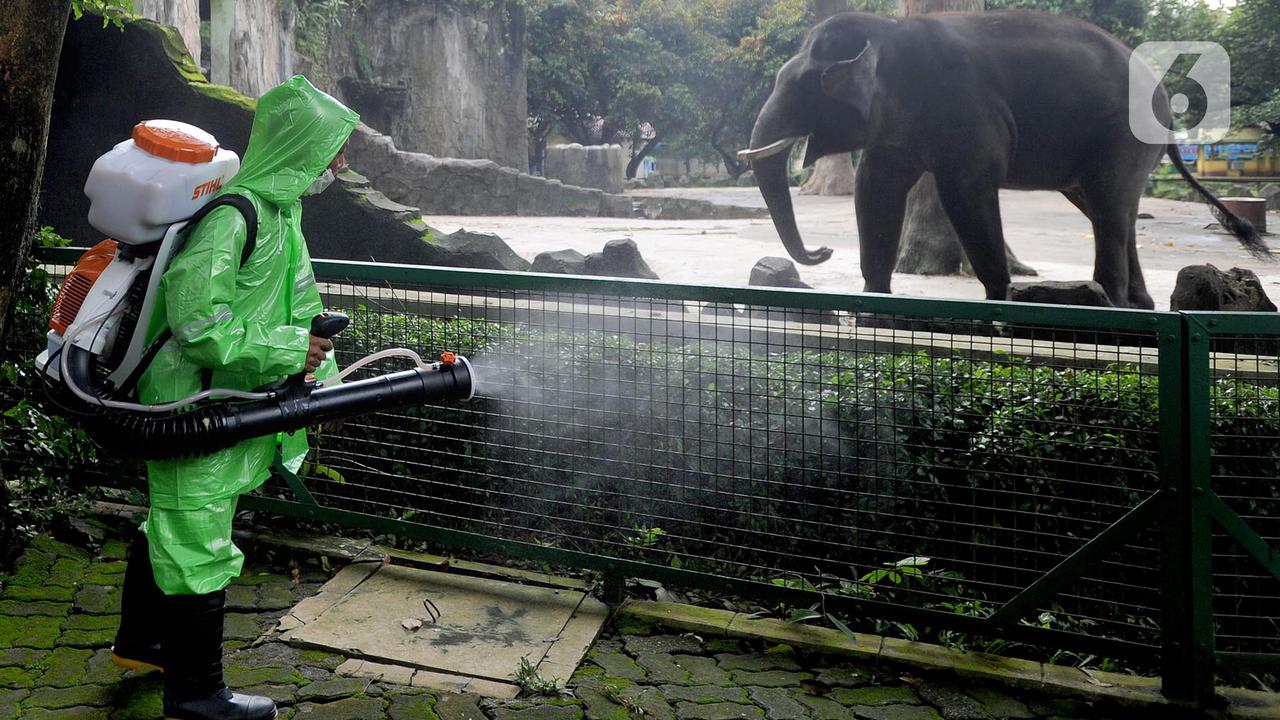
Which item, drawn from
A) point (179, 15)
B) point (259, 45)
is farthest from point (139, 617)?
point (259, 45)

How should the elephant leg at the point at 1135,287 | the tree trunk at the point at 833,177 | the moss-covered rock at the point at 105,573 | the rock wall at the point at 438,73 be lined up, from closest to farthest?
1. the moss-covered rock at the point at 105,573
2. the elephant leg at the point at 1135,287
3. the rock wall at the point at 438,73
4. the tree trunk at the point at 833,177

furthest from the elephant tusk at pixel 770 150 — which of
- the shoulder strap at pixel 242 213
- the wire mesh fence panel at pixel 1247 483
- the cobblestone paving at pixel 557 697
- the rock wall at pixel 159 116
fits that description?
the shoulder strap at pixel 242 213

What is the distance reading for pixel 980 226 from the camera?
852 centimetres

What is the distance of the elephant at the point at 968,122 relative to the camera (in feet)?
27.8

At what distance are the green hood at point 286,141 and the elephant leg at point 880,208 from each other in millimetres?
6163

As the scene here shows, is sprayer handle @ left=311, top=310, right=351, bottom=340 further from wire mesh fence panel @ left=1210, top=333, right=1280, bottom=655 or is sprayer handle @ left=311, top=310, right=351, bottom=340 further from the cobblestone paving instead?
wire mesh fence panel @ left=1210, top=333, right=1280, bottom=655

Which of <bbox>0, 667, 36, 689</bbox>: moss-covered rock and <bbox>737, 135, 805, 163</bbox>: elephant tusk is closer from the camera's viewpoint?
<bbox>0, 667, 36, 689</bbox>: moss-covered rock

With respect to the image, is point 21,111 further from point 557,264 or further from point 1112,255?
point 1112,255

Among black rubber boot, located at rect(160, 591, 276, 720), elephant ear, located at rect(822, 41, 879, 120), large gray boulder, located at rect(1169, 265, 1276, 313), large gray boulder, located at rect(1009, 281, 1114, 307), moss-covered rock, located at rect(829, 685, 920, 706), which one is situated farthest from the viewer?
elephant ear, located at rect(822, 41, 879, 120)

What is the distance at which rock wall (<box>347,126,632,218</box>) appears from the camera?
796 inches

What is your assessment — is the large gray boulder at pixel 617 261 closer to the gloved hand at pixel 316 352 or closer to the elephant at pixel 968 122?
the elephant at pixel 968 122

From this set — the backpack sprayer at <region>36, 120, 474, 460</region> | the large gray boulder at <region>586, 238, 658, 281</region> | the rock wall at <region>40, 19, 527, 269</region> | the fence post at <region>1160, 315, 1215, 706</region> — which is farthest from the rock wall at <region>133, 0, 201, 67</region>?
the fence post at <region>1160, 315, 1215, 706</region>

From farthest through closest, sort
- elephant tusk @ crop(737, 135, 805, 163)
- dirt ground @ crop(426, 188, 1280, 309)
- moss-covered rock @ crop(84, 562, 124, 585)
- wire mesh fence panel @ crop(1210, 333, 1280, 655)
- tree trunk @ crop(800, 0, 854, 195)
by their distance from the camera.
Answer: tree trunk @ crop(800, 0, 854, 195)
dirt ground @ crop(426, 188, 1280, 309)
elephant tusk @ crop(737, 135, 805, 163)
moss-covered rock @ crop(84, 562, 124, 585)
wire mesh fence panel @ crop(1210, 333, 1280, 655)

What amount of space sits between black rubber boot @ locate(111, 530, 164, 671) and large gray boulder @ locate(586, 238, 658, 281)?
707 centimetres
